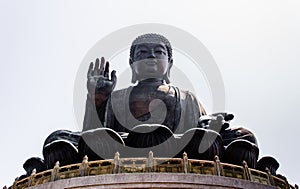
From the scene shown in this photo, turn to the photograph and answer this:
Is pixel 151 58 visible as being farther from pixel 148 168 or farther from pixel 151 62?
pixel 148 168

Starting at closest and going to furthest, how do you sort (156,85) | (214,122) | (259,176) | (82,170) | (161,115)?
1. (82,170)
2. (259,176)
3. (214,122)
4. (161,115)
5. (156,85)

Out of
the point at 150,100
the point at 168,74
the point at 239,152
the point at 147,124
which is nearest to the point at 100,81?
the point at 147,124

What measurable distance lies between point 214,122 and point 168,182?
2.73 metres

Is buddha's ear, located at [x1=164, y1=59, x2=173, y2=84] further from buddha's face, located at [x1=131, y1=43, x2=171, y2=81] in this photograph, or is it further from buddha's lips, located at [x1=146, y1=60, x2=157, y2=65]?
buddha's lips, located at [x1=146, y1=60, x2=157, y2=65]

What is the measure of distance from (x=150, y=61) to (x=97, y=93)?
341 cm

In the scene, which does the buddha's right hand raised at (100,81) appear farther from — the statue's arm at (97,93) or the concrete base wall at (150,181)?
the concrete base wall at (150,181)

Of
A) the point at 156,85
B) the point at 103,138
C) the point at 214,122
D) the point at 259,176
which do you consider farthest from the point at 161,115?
the point at 259,176

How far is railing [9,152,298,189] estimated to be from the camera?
8344mm

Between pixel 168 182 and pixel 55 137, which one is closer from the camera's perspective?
pixel 168 182

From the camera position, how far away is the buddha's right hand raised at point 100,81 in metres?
10.5

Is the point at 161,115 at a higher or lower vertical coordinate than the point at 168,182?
higher

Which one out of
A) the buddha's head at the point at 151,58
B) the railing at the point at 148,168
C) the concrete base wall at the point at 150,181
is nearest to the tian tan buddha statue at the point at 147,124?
the buddha's head at the point at 151,58

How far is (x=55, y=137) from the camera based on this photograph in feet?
35.2

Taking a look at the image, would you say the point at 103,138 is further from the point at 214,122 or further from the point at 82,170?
the point at 214,122
